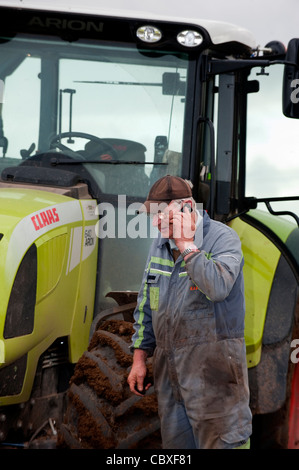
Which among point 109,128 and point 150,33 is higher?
point 150,33

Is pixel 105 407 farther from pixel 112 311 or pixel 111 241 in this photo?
pixel 111 241

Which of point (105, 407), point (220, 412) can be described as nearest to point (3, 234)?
point (105, 407)

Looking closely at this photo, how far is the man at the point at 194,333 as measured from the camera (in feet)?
10.9

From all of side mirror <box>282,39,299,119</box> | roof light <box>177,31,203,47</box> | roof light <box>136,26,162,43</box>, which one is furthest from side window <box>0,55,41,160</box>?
side mirror <box>282,39,299,119</box>

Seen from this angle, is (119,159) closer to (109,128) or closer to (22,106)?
(109,128)

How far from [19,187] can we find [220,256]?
140 centimetres

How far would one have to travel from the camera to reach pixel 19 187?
4223mm

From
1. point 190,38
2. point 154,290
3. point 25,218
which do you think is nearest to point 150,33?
point 190,38

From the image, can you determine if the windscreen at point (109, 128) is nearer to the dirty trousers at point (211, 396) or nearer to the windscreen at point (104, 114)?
the windscreen at point (104, 114)

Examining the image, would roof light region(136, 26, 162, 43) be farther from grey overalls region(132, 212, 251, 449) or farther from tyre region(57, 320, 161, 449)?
tyre region(57, 320, 161, 449)

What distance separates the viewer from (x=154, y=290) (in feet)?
11.4

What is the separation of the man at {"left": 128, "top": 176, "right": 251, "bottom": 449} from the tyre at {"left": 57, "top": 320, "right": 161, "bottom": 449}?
115 mm

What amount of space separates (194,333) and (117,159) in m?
1.32

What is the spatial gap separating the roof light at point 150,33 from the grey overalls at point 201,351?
1304mm
